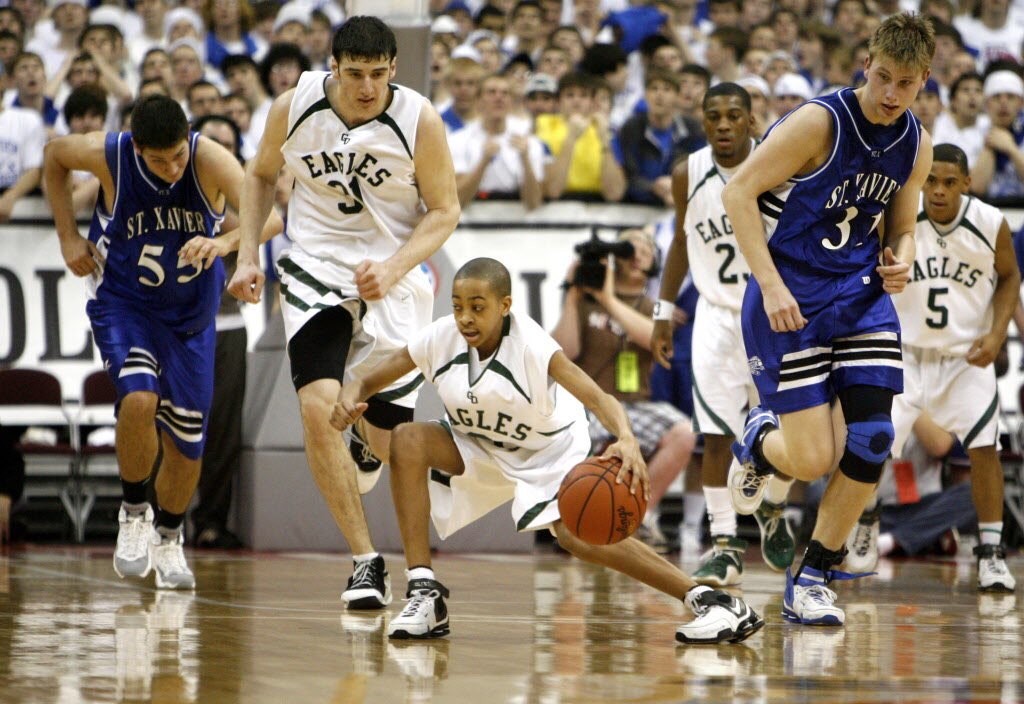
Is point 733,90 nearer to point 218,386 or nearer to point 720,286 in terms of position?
point 720,286

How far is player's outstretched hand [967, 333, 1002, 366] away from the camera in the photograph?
8734mm

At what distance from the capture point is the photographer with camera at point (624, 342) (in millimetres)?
10828

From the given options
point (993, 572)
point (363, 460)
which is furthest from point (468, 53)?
point (993, 572)

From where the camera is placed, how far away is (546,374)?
6164mm

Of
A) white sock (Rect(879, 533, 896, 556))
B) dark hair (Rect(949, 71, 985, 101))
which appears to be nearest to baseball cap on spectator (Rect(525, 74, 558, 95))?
dark hair (Rect(949, 71, 985, 101))

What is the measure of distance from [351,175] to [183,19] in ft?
23.7

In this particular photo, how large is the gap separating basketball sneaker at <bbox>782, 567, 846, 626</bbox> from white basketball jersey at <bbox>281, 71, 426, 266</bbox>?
7.55 feet

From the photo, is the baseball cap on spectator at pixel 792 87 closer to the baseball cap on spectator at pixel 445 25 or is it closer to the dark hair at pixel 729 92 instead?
the baseball cap on spectator at pixel 445 25

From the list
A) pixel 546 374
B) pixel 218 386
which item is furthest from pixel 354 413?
pixel 218 386

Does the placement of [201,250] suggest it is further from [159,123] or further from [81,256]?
[81,256]

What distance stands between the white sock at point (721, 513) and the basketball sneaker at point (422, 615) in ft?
8.60

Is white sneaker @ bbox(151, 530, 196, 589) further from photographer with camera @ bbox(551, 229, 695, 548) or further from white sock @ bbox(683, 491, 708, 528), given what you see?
white sock @ bbox(683, 491, 708, 528)

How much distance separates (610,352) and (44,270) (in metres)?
3.97

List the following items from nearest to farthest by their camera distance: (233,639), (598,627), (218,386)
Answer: (233,639)
(598,627)
(218,386)
